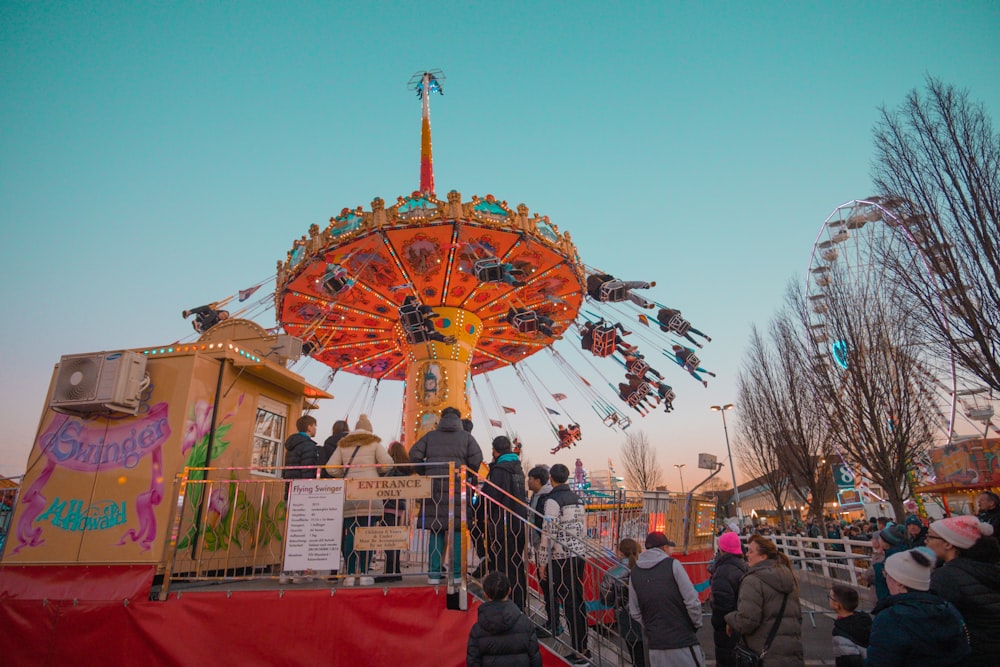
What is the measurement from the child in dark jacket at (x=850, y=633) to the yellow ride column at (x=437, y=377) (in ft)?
33.1

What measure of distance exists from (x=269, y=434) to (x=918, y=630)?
7.52m

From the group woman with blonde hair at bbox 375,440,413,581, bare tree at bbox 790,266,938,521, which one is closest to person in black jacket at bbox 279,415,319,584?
woman with blonde hair at bbox 375,440,413,581

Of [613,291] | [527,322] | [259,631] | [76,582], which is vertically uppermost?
[613,291]

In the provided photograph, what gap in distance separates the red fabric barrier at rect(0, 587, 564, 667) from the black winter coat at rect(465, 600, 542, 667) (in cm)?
132

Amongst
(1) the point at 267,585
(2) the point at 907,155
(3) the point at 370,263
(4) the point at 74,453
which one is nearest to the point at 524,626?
(1) the point at 267,585

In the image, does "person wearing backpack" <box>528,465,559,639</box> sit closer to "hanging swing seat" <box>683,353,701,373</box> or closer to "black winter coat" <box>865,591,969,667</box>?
"black winter coat" <box>865,591,969,667</box>

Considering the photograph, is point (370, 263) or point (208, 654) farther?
point (370, 263)

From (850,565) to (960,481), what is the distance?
11.1 meters

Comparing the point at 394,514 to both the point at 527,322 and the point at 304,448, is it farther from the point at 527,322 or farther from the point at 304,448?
the point at 527,322

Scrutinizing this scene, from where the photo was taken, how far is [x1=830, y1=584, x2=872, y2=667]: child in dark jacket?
3.93 meters

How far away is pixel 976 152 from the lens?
8.12m

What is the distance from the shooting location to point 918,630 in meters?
2.63

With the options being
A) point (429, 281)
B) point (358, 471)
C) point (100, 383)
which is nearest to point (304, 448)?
point (358, 471)

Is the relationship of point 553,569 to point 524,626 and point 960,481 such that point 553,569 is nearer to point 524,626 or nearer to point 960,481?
point 524,626
